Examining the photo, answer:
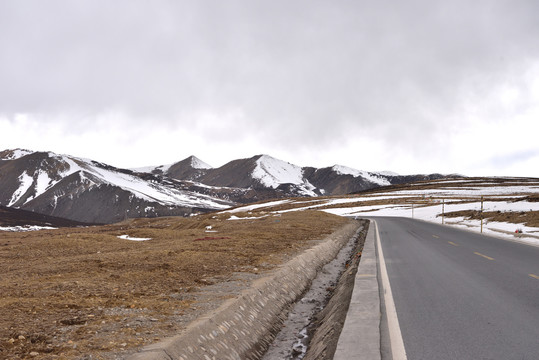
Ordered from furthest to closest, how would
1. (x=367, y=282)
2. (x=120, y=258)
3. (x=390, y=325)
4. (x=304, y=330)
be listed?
(x=120, y=258) < (x=367, y=282) < (x=304, y=330) < (x=390, y=325)

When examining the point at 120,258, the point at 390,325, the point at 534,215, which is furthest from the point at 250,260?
the point at 534,215

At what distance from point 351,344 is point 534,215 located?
32663 mm

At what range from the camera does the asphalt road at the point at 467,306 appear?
15.4ft

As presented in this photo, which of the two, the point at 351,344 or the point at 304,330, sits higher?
the point at 351,344

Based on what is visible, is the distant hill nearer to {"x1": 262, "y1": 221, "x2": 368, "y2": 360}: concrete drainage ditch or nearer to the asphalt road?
{"x1": 262, "y1": 221, "x2": 368, "y2": 360}: concrete drainage ditch

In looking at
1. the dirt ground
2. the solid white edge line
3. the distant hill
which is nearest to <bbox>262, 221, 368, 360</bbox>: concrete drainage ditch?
the solid white edge line

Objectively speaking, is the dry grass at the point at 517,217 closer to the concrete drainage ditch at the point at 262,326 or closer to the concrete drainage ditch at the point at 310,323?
the concrete drainage ditch at the point at 310,323

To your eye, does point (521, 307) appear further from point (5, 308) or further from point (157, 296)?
point (5, 308)

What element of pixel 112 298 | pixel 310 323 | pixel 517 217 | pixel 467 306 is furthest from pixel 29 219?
pixel 467 306

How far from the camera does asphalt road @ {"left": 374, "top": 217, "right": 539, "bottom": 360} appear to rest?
4688mm

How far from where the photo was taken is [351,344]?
5105 mm

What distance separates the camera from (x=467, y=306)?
6.61 meters

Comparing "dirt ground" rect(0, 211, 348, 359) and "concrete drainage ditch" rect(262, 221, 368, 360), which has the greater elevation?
"dirt ground" rect(0, 211, 348, 359)

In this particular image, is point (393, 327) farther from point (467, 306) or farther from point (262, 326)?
point (262, 326)
